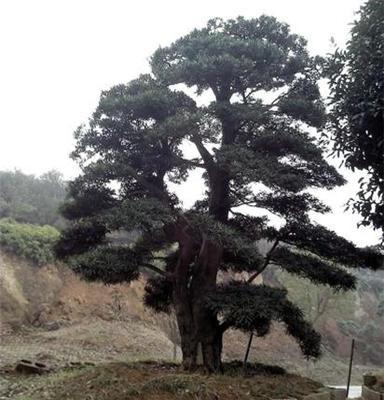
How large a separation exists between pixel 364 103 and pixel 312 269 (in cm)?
327

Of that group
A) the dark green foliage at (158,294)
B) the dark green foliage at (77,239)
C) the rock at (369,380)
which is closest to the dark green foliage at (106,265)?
the dark green foliage at (77,239)

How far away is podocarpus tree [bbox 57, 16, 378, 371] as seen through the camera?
8164 millimetres

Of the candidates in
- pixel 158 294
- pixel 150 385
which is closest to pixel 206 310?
pixel 150 385

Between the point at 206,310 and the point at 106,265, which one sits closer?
the point at 106,265

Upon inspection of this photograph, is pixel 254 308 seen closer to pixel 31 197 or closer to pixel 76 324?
pixel 76 324

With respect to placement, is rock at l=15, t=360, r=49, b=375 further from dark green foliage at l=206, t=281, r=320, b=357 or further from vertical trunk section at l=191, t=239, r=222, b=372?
dark green foliage at l=206, t=281, r=320, b=357

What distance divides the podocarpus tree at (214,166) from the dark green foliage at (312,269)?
0.02 m

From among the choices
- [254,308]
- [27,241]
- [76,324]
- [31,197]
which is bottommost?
[76,324]

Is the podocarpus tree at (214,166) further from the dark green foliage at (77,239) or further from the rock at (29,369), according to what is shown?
the rock at (29,369)

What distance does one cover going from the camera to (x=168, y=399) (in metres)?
6.06

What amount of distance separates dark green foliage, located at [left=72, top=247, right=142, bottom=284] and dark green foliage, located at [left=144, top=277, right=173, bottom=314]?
A: 2257 millimetres

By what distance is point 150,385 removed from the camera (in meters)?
6.30

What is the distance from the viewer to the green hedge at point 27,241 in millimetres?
19828

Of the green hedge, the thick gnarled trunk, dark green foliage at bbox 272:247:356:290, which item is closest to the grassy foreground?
the thick gnarled trunk
